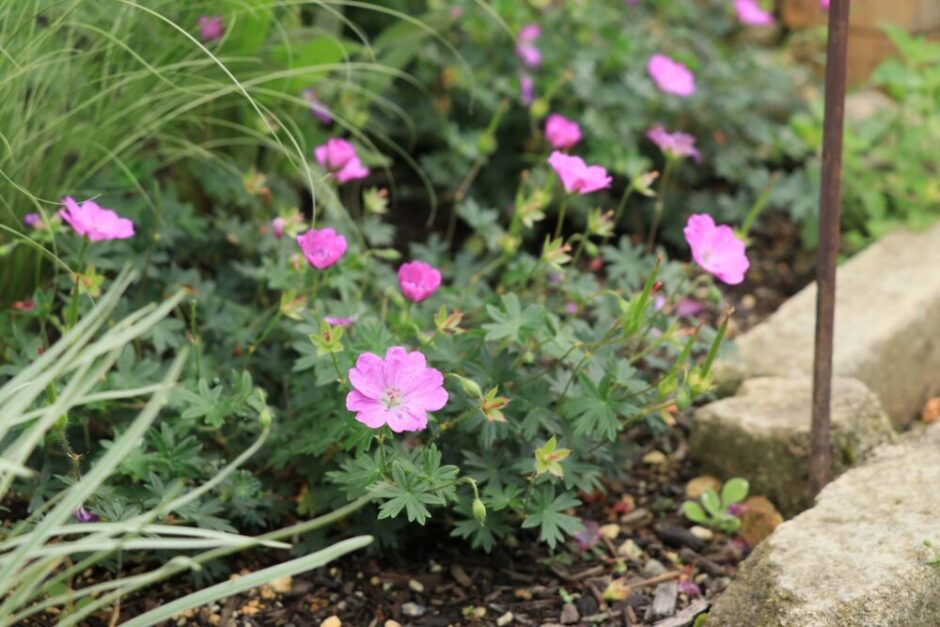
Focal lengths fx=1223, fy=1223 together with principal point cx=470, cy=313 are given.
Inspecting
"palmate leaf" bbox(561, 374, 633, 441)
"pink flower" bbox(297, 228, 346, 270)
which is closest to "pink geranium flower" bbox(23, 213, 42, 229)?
"pink flower" bbox(297, 228, 346, 270)

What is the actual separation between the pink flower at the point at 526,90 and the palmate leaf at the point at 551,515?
117 centimetres

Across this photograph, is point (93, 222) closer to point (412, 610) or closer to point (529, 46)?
point (412, 610)

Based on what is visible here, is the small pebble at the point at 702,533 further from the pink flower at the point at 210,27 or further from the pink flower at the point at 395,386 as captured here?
the pink flower at the point at 210,27

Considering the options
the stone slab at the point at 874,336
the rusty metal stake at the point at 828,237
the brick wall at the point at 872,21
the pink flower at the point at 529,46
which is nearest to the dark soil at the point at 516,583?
the rusty metal stake at the point at 828,237

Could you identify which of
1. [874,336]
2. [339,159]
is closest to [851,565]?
[874,336]

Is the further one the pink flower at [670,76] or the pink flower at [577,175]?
the pink flower at [670,76]

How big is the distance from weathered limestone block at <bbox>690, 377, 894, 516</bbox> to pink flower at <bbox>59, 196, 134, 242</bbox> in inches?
40.6

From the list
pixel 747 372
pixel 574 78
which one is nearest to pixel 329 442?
pixel 747 372

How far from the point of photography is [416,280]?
171 cm

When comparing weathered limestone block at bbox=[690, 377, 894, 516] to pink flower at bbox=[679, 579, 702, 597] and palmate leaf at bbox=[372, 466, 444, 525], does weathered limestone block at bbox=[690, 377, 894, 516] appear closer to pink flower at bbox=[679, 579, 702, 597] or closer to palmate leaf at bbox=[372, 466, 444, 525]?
pink flower at bbox=[679, 579, 702, 597]

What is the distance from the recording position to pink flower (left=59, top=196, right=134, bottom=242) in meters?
1.72

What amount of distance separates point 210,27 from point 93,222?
0.57 metres

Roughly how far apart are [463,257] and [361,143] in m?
0.61

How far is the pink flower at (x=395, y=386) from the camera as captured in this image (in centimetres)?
154
